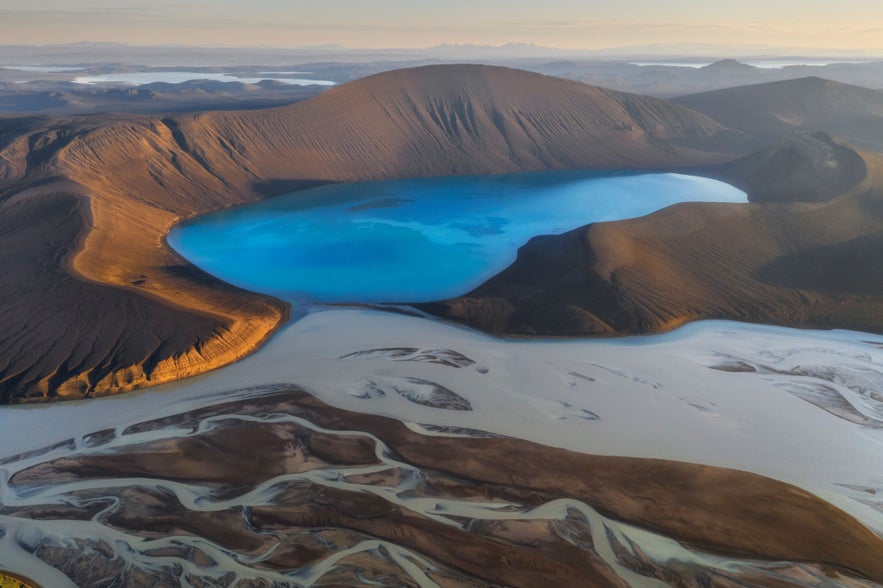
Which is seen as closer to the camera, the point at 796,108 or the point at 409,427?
the point at 409,427

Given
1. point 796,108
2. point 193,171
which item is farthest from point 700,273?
point 796,108

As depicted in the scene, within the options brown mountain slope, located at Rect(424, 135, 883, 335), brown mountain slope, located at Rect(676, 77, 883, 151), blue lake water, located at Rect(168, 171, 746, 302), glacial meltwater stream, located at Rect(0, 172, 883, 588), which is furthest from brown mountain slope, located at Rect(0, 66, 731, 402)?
brown mountain slope, located at Rect(424, 135, 883, 335)

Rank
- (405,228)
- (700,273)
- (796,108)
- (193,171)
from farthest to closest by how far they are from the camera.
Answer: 1. (796,108)
2. (193,171)
3. (405,228)
4. (700,273)

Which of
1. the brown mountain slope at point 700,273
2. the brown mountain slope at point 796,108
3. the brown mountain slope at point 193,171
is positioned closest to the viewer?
the brown mountain slope at point 193,171

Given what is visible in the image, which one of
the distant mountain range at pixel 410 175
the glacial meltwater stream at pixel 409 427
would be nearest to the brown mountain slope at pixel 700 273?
the distant mountain range at pixel 410 175

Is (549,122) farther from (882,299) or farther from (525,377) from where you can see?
(525,377)

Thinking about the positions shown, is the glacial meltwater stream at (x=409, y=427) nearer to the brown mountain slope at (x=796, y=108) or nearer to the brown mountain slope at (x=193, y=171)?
the brown mountain slope at (x=193, y=171)

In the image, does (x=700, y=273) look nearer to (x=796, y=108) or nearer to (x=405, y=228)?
(x=405, y=228)
